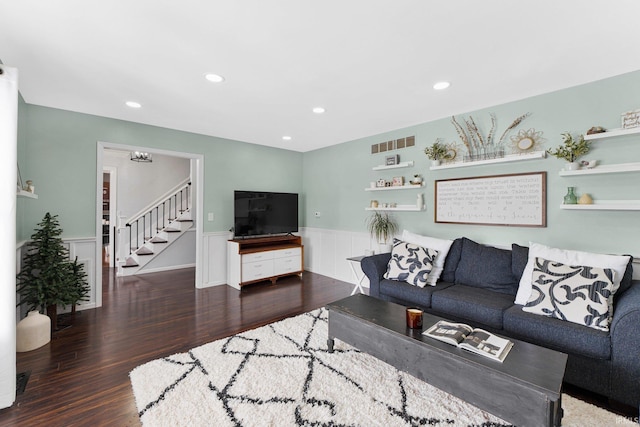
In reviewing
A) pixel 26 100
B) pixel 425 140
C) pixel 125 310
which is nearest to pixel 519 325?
pixel 425 140

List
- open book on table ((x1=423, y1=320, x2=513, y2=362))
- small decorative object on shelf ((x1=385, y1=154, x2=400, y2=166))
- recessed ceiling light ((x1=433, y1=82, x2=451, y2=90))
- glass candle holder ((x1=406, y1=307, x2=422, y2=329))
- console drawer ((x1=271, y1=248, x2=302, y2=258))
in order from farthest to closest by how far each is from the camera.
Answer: console drawer ((x1=271, y1=248, x2=302, y2=258))
small decorative object on shelf ((x1=385, y1=154, x2=400, y2=166))
recessed ceiling light ((x1=433, y1=82, x2=451, y2=90))
glass candle holder ((x1=406, y1=307, x2=422, y2=329))
open book on table ((x1=423, y1=320, x2=513, y2=362))

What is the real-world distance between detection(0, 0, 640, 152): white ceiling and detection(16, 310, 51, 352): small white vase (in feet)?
7.36

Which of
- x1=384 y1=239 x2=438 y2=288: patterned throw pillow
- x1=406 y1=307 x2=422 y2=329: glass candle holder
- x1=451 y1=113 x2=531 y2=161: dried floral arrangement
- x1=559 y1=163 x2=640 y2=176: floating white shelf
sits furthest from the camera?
x1=451 y1=113 x2=531 y2=161: dried floral arrangement

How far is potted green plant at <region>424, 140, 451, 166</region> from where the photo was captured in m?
3.64

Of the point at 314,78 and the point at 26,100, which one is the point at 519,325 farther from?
the point at 26,100

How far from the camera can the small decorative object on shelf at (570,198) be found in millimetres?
2672

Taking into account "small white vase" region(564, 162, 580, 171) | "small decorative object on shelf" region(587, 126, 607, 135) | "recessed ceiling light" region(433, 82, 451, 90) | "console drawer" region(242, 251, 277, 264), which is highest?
"recessed ceiling light" region(433, 82, 451, 90)

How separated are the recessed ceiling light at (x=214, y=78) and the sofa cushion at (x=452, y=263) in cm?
303

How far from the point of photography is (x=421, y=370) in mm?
1849

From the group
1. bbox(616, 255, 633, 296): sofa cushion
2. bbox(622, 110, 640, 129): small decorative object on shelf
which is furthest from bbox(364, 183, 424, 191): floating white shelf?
bbox(616, 255, 633, 296): sofa cushion

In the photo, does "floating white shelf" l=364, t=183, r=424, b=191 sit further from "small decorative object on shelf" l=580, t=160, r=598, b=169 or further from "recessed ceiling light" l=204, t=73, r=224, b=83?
"recessed ceiling light" l=204, t=73, r=224, b=83

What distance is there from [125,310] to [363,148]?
4.06m

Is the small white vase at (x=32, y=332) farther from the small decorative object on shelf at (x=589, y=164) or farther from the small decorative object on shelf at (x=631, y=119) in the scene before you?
the small decorative object on shelf at (x=631, y=119)

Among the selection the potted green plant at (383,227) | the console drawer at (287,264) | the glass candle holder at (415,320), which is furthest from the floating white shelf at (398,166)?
the glass candle holder at (415,320)
